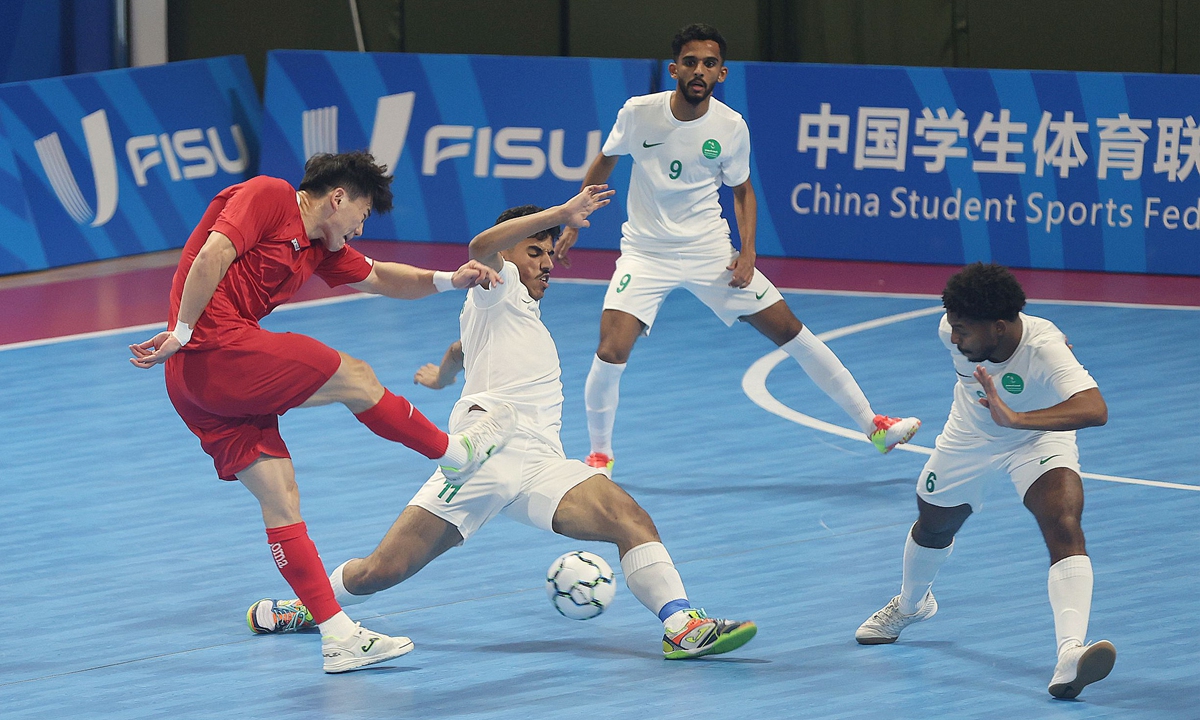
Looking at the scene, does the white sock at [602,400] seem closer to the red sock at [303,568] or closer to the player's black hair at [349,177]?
the player's black hair at [349,177]

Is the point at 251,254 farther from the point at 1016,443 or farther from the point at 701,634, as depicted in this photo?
the point at 1016,443

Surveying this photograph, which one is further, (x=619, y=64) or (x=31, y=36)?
(x=31, y=36)

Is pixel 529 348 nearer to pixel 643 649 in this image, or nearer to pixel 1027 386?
pixel 643 649

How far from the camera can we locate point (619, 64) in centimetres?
1530

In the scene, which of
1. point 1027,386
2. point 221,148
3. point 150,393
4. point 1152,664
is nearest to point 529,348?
point 1027,386

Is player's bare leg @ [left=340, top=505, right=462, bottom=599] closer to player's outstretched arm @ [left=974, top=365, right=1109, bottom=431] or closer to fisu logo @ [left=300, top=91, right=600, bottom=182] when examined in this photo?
player's outstretched arm @ [left=974, top=365, right=1109, bottom=431]

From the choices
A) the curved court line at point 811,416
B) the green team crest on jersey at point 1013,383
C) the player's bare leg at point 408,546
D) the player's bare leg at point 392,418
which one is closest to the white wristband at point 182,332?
the player's bare leg at point 392,418

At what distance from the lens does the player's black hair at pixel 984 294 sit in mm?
5918

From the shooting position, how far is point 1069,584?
588 centimetres

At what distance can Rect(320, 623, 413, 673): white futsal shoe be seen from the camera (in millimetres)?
6332

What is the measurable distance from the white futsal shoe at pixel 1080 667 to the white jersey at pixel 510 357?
2.07 metres

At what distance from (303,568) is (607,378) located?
113 inches

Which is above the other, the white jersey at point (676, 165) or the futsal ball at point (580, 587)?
the white jersey at point (676, 165)

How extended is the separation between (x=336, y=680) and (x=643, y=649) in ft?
3.87
